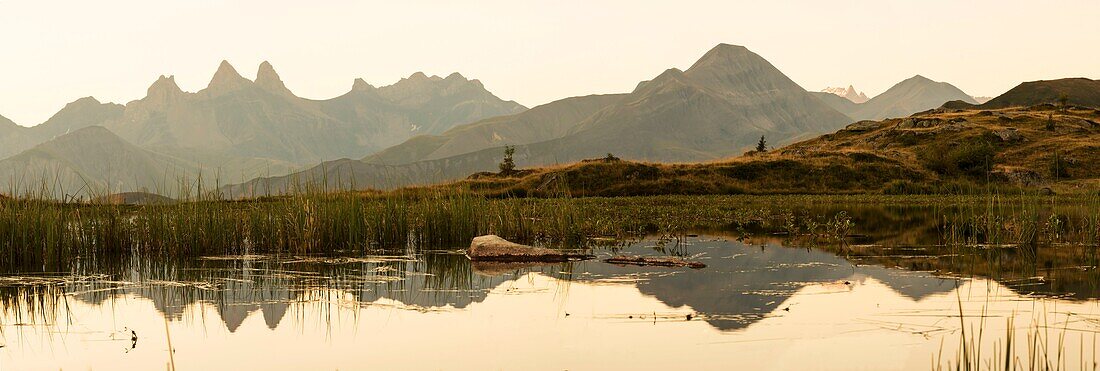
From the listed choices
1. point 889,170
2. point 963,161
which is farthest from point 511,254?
point 963,161

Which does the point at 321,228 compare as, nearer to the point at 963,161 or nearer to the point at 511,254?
the point at 511,254

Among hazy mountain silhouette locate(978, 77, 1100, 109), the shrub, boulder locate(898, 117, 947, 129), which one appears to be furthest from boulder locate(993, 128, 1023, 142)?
hazy mountain silhouette locate(978, 77, 1100, 109)

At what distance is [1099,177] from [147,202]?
79.9 m

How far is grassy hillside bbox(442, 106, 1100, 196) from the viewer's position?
66250mm

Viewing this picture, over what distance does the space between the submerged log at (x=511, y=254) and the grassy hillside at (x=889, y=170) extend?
28303 millimetres

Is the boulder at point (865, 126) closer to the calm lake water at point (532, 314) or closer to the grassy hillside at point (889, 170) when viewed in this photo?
the grassy hillside at point (889, 170)

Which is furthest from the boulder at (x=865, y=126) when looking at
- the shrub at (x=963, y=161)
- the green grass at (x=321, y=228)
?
the green grass at (x=321, y=228)

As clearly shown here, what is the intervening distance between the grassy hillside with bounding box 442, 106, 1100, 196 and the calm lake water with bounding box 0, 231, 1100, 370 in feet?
106

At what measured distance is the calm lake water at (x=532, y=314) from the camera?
463 inches

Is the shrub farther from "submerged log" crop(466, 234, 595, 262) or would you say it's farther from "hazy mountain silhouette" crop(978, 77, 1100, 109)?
"hazy mountain silhouette" crop(978, 77, 1100, 109)

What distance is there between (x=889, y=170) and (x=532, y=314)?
6809cm

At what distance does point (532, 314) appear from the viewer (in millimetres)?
14953

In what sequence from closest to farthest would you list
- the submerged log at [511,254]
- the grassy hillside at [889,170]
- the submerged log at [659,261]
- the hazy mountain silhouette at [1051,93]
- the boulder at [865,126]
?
the submerged log at [659,261] < the submerged log at [511,254] < the grassy hillside at [889,170] < the boulder at [865,126] < the hazy mountain silhouette at [1051,93]

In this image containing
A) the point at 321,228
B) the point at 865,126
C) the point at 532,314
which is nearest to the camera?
the point at 532,314
